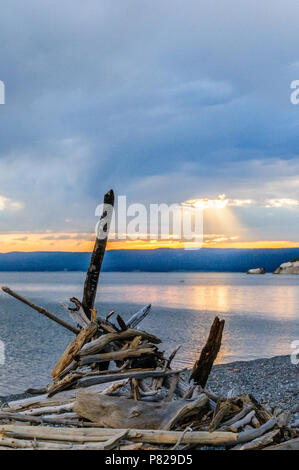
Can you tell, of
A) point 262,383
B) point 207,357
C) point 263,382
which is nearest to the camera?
point 207,357

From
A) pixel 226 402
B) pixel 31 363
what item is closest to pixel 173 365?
pixel 31 363

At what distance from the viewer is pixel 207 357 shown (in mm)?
10344

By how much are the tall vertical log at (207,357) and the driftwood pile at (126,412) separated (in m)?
1.10

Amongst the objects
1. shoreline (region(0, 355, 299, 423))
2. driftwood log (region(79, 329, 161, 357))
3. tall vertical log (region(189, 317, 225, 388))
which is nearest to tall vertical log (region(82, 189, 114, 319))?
driftwood log (region(79, 329, 161, 357))

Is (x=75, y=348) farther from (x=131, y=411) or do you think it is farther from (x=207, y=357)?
(x=207, y=357)

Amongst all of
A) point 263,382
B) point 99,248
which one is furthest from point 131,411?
point 263,382

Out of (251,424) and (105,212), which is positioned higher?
(105,212)

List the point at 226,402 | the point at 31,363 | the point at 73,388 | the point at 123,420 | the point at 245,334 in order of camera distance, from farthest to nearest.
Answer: the point at 245,334 < the point at 31,363 < the point at 73,388 < the point at 226,402 < the point at 123,420

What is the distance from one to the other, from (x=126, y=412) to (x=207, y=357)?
3.16m
